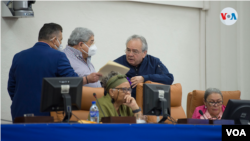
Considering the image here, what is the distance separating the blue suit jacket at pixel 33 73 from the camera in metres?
2.63

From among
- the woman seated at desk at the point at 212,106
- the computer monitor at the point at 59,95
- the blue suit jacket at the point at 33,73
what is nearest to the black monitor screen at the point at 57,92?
the computer monitor at the point at 59,95

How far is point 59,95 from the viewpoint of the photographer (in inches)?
82.0

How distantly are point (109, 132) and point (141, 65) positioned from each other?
6.10 feet

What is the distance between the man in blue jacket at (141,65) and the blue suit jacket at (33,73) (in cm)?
102

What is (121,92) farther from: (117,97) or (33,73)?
(33,73)

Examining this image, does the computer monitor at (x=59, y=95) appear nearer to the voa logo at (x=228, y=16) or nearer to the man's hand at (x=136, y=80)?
the man's hand at (x=136, y=80)

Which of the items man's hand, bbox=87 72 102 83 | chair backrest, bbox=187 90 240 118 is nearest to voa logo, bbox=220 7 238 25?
chair backrest, bbox=187 90 240 118

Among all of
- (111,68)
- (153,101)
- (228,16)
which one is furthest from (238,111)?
(228,16)

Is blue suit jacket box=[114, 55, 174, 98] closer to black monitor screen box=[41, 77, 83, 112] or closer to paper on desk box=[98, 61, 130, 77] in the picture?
paper on desk box=[98, 61, 130, 77]

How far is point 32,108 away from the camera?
2631 mm

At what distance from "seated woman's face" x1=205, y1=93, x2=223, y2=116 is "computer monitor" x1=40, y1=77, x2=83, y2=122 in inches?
71.8

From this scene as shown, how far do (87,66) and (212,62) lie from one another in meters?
2.78

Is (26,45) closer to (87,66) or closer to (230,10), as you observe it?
(87,66)

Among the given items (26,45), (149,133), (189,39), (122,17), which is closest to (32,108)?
(149,133)
